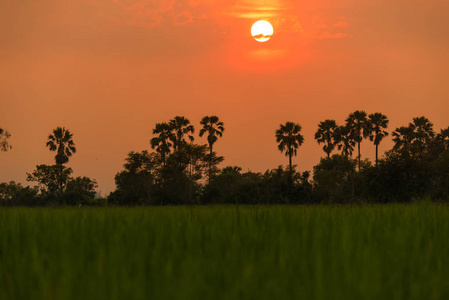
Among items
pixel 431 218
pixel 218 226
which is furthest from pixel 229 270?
pixel 431 218

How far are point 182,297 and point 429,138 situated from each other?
97637 millimetres

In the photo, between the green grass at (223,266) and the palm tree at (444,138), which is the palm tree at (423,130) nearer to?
the palm tree at (444,138)

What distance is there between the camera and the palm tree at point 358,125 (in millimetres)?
95562

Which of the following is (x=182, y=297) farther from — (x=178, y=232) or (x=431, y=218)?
(x=431, y=218)

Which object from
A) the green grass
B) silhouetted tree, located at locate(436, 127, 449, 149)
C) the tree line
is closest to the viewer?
the green grass

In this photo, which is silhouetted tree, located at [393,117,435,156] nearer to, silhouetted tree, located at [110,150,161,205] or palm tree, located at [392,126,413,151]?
palm tree, located at [392,126,413,151]

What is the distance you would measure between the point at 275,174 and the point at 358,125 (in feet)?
117

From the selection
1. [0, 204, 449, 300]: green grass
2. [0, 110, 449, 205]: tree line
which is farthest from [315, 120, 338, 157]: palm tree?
[0, 204, 449, 300]: green grass

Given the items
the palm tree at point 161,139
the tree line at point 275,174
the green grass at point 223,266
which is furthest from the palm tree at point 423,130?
the green grass at point 223,266

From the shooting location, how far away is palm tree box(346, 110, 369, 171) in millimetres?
95562

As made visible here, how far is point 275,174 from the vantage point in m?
66.3

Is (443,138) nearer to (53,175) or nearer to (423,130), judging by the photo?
(423,130)

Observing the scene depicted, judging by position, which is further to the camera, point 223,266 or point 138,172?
point 138,172

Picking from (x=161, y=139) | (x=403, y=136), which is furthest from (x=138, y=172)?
(x=403, y=136)
